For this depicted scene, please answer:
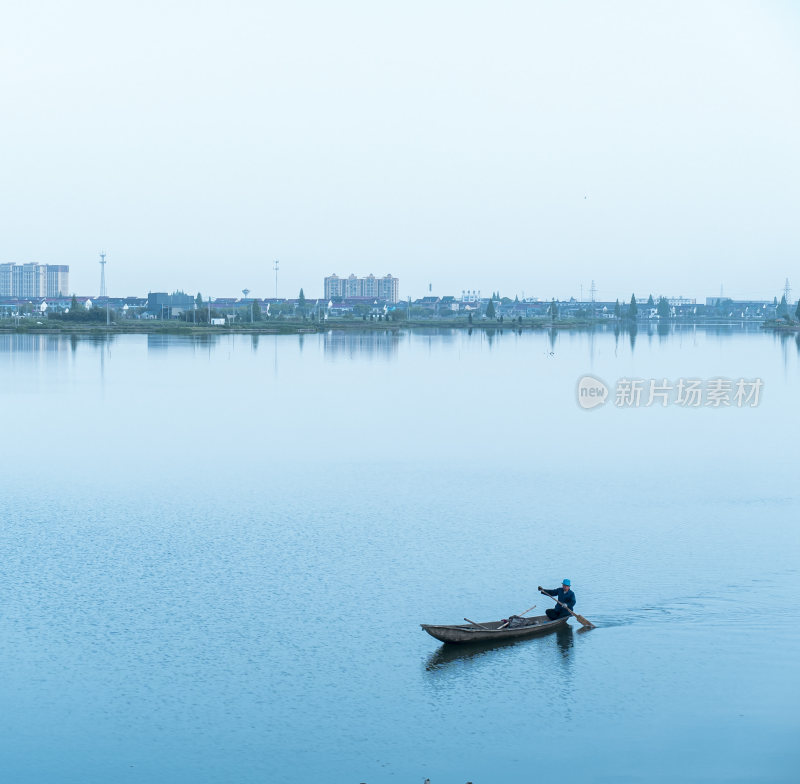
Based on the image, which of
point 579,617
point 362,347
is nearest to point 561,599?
point 579,617

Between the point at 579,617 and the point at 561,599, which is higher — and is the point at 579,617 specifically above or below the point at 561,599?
below

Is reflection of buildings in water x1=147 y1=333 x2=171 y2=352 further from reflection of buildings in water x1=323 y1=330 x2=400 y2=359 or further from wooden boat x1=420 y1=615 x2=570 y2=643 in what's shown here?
wooden boat x1=420 y1=615 x2=570 y2=643

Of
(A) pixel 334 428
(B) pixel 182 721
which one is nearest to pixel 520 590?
(B) pixel 182 721

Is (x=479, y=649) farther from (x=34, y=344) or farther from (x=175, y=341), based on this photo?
(x=175, y=341)

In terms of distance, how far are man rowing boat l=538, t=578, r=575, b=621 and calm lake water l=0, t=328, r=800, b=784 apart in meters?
0.33

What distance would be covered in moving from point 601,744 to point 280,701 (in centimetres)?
364

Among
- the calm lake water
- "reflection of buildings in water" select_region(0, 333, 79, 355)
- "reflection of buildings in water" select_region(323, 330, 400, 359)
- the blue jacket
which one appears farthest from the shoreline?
the blue jacket

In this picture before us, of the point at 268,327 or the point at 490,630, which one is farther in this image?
the point at 268,327

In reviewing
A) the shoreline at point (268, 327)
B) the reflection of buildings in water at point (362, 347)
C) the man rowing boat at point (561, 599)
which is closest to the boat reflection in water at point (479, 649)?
the man rowing boat at point (561, 599)

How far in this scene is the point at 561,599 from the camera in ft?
46.9

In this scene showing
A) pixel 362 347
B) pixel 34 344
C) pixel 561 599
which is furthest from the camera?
pixel 362 347

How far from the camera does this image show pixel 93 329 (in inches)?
3752

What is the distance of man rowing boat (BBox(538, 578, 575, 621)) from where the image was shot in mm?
14117

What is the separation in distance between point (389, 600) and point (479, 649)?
218 cm
